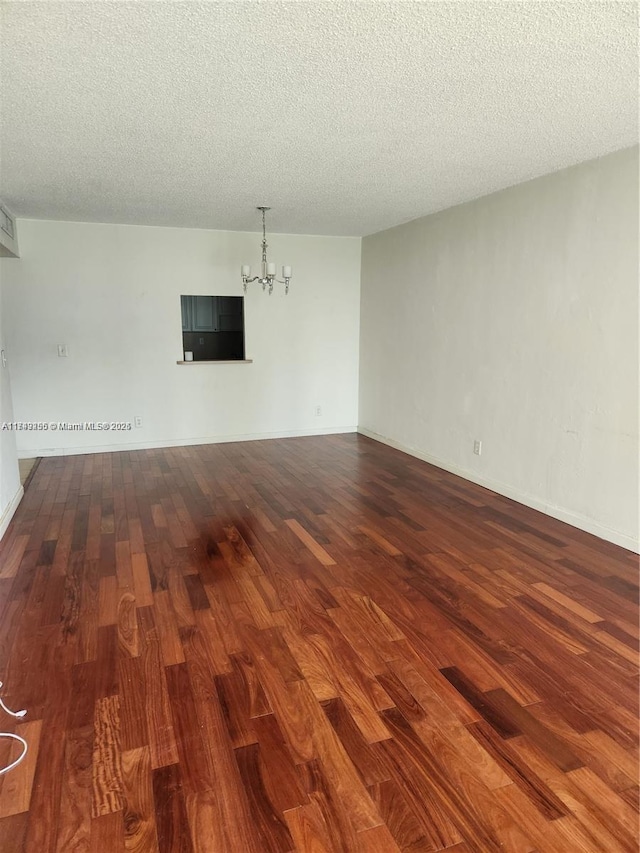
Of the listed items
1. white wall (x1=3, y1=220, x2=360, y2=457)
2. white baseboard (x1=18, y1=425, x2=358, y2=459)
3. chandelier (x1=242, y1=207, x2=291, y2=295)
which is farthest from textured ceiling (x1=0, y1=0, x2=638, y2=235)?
white baseboard (x1=18, y1=425, x2=358, y2=459)

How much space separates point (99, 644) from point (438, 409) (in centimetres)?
369

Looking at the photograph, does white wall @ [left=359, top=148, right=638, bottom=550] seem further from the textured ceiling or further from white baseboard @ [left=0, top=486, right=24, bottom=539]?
white baseboard @ [left=0, top=486, right=24, bottom=539]

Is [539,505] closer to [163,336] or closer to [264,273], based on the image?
[264,273]

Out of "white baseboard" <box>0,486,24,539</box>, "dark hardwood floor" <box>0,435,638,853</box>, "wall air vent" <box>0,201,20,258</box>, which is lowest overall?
"dark hardwood floor" <box>0,435,638,853</box>

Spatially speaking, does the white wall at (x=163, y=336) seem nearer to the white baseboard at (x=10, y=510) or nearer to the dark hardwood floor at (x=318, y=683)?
the white baseboard at (x=10, y=510)

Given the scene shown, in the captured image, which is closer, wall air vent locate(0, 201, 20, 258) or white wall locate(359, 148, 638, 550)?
white wall locate(359, 148, 638, 550)

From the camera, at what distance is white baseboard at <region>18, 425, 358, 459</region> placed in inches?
219

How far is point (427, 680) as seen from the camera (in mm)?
2018

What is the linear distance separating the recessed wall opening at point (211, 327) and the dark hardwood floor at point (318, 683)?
386 centimetres

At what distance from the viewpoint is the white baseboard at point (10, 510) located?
3.48 meters

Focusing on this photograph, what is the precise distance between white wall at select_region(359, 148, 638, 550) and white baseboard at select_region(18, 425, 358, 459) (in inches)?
55.2

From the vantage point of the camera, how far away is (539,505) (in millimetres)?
3852

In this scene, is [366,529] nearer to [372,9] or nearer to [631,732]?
[631,732]

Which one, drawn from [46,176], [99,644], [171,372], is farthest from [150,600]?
[171,372]
